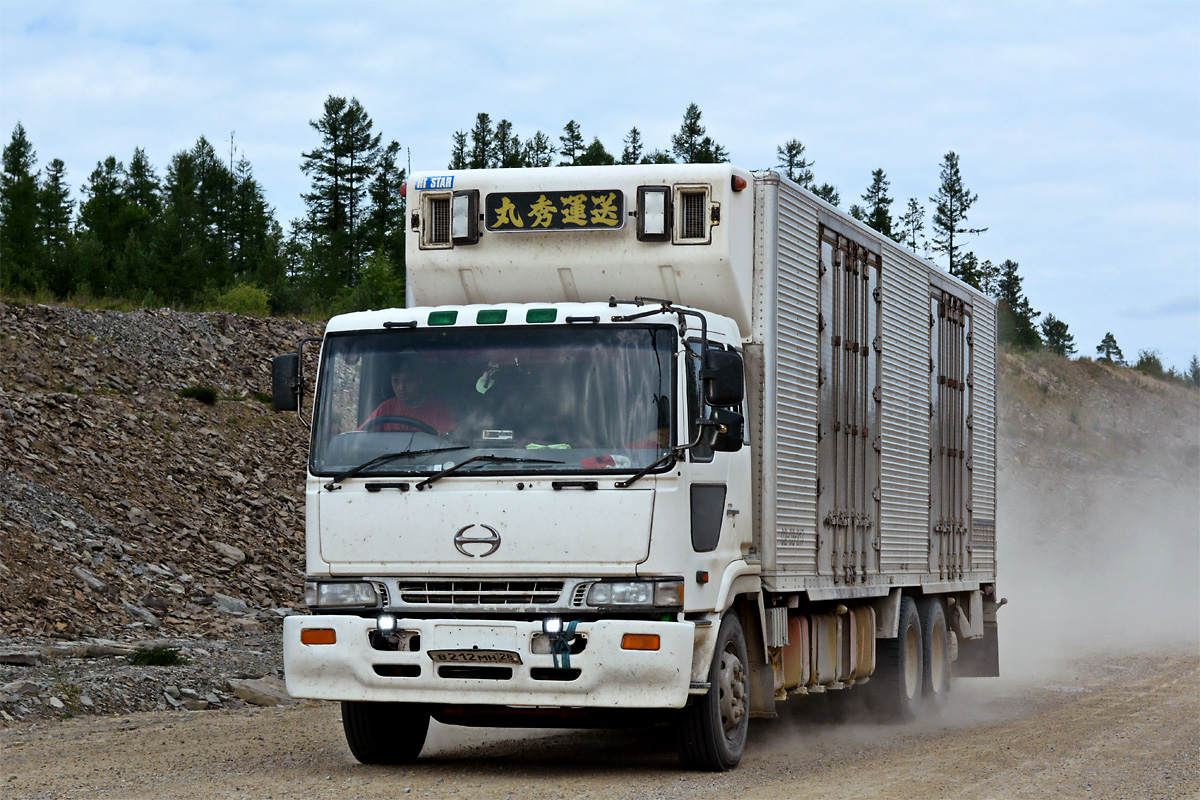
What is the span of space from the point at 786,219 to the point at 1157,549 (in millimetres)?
48275

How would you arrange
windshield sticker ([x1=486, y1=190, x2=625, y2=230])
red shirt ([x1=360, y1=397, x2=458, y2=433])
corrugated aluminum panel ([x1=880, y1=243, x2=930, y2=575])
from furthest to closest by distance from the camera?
corrugated aluminum panel ([x1=880, y1=243, x2=930, y2=575]) → windshield sticker ([x1=486, y1=190, x2=625, y2=230]) → red shirt ([x1=360, y1=397, x2=458, y2=433])

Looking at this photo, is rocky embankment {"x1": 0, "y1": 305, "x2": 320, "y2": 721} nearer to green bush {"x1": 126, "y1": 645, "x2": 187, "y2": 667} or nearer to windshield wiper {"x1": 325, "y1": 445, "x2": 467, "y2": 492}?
green bush {"x1": 126, "y1": 645, "x2": 187, "y2": 667}

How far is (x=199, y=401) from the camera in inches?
1169

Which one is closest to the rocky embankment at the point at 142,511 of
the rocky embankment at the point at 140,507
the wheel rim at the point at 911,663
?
the rocky embankment at the point at 140,507

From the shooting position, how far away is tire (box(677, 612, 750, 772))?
942 centimetres

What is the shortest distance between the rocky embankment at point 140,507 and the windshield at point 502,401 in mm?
5448

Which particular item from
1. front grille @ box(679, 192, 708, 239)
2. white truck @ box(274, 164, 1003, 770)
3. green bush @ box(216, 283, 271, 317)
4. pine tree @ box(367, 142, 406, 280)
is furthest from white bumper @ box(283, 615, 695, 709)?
pine tree @ box(367, 142, 406, 280)

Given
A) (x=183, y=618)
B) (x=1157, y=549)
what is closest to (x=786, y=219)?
(x=183, y=618)

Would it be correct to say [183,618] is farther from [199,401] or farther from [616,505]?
[616,505]

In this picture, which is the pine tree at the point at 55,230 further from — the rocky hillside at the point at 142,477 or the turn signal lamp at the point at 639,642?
the turn signal lamp at the point at 639,642

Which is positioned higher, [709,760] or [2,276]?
[2,276]

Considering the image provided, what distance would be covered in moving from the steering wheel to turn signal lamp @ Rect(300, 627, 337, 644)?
125 centimetres

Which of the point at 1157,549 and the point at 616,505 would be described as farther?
the point at 1157,549

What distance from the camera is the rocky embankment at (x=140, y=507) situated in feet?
51.2
